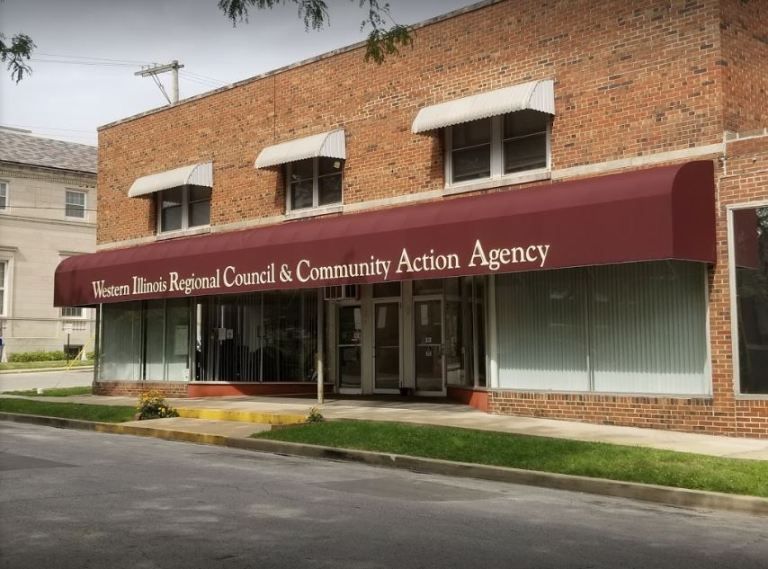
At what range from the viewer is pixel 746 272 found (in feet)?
43.8

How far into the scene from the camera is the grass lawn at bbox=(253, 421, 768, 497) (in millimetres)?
9812

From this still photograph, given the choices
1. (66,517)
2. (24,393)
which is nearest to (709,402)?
(66,517)

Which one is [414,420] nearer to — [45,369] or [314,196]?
[314,196]

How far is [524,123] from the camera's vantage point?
1645cm

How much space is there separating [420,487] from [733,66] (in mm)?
8664

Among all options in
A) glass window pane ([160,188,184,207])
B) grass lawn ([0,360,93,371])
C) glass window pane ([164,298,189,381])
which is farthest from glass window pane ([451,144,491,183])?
grass lawn ([0,360,93,371])

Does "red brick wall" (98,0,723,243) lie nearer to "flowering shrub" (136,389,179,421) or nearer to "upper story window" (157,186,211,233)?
"upper story window" (157,186,211,233)

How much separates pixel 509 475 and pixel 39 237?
3845 centimetres

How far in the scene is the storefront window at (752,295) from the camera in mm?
13141

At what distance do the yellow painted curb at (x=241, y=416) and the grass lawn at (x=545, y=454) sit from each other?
1632 mm

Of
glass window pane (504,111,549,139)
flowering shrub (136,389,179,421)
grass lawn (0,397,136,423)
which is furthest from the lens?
grass lawn (0,397,136,423)

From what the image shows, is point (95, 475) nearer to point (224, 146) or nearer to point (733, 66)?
point (733, 66)

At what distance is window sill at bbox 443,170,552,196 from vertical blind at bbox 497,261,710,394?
5.51 feet

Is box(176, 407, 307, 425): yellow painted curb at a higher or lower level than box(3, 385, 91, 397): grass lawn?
lower
